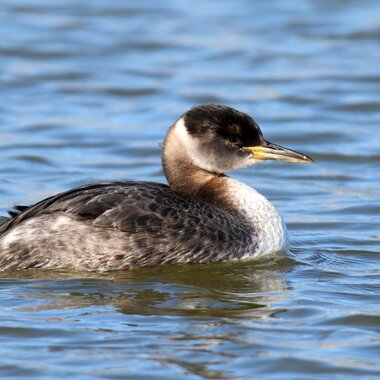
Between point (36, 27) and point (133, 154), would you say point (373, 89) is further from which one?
point (36, 27)

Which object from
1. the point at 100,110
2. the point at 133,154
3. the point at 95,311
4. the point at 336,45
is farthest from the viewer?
the point at 336,45

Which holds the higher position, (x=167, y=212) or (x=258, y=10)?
(x=258, y=10)

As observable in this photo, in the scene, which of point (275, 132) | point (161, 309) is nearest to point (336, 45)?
point (275, 132)

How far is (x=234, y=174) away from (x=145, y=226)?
4203 mm

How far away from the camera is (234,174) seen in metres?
13.7

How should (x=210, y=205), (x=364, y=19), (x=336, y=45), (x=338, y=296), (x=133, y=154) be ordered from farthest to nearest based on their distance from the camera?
(x=364, y=19) → (x=336, y=45) → (x=133, y=154) → (x=210, y=205) → (x=338, y=296)

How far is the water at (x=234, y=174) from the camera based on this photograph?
7961mm

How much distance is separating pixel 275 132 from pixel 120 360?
25.5ft

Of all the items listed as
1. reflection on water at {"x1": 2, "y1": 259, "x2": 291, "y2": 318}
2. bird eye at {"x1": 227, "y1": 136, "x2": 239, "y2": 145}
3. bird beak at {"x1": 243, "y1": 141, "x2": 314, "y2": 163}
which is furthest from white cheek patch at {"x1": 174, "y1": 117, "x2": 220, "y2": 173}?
reflection on water at {"x1": 2, "y1": 259, "x2": 291, "y2": 318}

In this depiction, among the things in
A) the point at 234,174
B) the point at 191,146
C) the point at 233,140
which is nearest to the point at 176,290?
the point at 191,146

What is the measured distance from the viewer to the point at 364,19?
67.3 ft

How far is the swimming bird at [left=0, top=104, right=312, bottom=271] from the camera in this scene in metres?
9.53

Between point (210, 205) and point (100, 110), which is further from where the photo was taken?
point (100, 110)

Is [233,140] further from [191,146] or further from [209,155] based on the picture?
[191,146]
